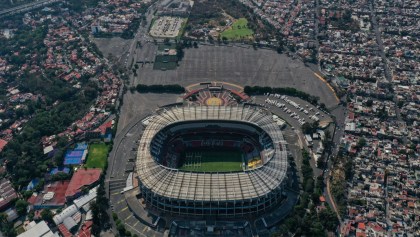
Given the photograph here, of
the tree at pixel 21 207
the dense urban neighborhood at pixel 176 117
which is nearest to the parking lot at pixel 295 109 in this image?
the dense urban neighborhood at pixel 176 117

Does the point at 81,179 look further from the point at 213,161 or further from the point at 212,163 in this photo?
the point at 213,161

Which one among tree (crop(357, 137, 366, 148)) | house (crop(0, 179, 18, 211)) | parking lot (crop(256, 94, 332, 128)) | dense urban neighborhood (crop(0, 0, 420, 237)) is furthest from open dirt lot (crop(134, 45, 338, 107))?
→ house (crop(0, 179, 18, 211))

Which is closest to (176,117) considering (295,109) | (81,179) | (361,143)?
(81,179)

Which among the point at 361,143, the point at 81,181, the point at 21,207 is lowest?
the point at 21,207

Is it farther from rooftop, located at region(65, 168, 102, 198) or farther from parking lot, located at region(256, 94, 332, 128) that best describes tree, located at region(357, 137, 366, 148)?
rooftop, located at region(65, 168, 102, 198)

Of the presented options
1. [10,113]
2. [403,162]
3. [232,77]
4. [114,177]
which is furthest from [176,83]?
[403,162]

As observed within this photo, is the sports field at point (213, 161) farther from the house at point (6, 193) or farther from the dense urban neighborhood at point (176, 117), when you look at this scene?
the house at point (6, 193)
